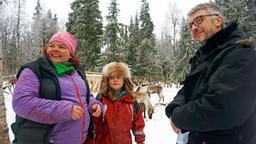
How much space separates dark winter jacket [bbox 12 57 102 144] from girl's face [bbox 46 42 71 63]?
113mm

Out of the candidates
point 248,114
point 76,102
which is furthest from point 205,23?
point 76,102

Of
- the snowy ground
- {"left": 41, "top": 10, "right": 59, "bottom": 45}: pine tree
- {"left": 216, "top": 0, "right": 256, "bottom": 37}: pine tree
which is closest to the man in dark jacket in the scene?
the snowy ground

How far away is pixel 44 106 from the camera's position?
8.05 ft

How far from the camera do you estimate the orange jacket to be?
Answer: 3.45 m

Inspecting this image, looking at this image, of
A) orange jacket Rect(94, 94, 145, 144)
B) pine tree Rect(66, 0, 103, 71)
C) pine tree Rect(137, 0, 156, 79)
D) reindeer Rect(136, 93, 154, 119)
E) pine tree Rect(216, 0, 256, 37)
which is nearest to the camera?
orange jacket Rect(94, 94, 145, 144)

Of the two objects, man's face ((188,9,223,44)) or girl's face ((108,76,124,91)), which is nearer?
man's face ((188,9,223,44))

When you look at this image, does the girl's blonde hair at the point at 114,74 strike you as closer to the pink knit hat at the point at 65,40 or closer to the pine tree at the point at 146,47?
the pink knit hat at the point at 65,40

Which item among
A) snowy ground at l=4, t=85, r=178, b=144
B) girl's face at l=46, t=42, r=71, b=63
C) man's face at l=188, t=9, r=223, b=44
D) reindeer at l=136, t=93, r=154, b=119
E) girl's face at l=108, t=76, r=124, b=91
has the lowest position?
snowy ground at l=4, t=85, r=178, b=144

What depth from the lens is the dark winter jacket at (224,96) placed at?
6.32 ft

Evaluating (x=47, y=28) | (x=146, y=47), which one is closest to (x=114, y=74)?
(x=146, y=47)

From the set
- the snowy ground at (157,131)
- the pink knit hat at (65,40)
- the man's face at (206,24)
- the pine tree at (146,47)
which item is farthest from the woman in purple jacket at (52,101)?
the pine tree at (146,47)

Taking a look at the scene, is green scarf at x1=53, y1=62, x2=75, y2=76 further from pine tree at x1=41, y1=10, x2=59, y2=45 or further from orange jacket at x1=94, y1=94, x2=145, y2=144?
pine tree at x1=41, y1=10, x2=59, y2=45

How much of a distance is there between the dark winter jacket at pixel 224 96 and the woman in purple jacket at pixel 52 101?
984 millimetres

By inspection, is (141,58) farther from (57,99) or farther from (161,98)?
(57,99)
